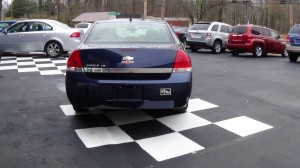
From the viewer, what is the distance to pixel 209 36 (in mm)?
18797

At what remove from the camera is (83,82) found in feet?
15.0

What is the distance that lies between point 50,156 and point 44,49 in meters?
10.2

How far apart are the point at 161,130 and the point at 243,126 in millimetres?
1145

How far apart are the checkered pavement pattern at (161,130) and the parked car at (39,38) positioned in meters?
7.85

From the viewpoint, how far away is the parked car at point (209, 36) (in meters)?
18.9

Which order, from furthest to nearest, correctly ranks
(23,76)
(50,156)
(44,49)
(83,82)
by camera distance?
(44,49) → (23,76) → (83,82) → (50,156)

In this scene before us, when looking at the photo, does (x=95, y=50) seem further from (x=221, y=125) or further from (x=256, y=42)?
(x=256, y=42)

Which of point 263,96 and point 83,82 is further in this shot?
point 263,96

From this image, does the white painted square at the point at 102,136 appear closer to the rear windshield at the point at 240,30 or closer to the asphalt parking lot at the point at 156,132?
the asphalt parking lot at the point at 156,132

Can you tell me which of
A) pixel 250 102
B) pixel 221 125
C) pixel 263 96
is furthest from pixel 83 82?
pixel 263 96

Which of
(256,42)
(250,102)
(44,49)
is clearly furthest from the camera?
(256,42)

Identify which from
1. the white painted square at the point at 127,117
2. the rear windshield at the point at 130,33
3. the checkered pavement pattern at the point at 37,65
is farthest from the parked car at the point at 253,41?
the white painted square at the point at 127,117

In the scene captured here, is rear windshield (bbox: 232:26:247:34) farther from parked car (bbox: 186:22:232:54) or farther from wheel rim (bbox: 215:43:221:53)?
wheel rim (bbox: 215:43:221:53)

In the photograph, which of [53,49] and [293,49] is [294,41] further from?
[53,49]
